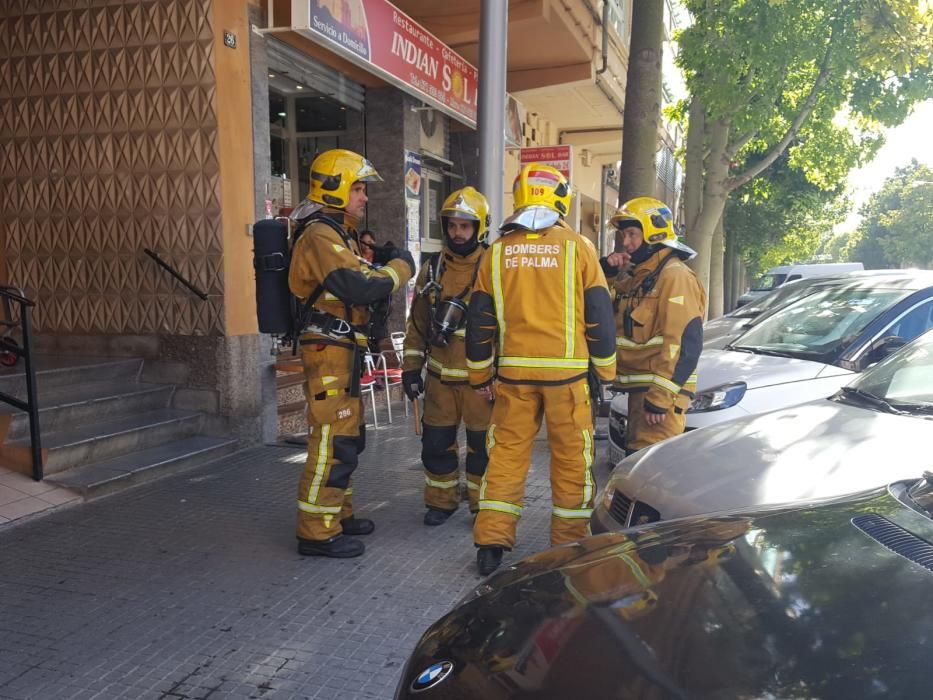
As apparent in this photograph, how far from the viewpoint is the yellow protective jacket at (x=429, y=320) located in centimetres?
453

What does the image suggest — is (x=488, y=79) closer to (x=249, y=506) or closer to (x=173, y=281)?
(x=173, y=281)

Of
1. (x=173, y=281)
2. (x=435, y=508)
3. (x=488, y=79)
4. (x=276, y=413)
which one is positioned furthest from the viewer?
(x=276, y=413)

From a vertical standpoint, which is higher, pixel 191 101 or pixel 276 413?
pixel 191 101

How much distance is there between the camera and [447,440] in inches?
184

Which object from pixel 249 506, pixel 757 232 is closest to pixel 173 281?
pixel 249 506

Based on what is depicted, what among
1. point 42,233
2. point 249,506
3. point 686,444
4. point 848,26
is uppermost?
point 848,26

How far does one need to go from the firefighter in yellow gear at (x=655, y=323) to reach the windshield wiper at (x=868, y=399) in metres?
0.89

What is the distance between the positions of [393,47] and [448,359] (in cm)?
449

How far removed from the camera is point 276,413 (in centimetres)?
Result: 687

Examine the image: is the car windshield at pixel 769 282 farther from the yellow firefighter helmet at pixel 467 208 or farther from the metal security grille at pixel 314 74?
the yellow firefighter helmet at pixel 467 208

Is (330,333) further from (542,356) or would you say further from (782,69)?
(782,69)

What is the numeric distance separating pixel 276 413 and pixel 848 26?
773 cm

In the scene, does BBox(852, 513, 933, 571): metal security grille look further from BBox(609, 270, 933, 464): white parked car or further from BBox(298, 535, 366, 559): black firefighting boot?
BBox(609, 270, 933, 464): white parked car

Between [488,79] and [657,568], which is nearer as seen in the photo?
[657,568]
